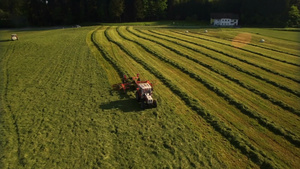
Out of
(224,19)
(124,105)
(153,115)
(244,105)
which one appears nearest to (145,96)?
(153,115)

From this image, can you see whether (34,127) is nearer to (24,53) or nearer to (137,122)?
(137,122)

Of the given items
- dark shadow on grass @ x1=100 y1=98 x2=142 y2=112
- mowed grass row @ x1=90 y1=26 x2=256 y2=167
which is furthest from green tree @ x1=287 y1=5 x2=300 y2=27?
dark shadow on grass @ x1=100 y1=98 x2=142 y2=112

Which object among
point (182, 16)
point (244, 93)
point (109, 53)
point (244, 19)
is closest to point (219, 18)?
point (244, 19)

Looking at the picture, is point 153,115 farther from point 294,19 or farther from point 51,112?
point 294,19

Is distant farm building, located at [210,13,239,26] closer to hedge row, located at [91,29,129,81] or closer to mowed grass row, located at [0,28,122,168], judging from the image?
hedge row, located at [91,29,129,81]

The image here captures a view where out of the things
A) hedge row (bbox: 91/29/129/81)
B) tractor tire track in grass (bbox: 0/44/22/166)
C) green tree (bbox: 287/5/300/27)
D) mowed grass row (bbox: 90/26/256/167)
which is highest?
green tree (bbox: 287/5/300/27)

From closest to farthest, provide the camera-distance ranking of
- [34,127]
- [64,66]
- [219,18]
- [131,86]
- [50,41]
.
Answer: [34,127] → [131,86] → [64,66] → [50,41] → [219,18]
